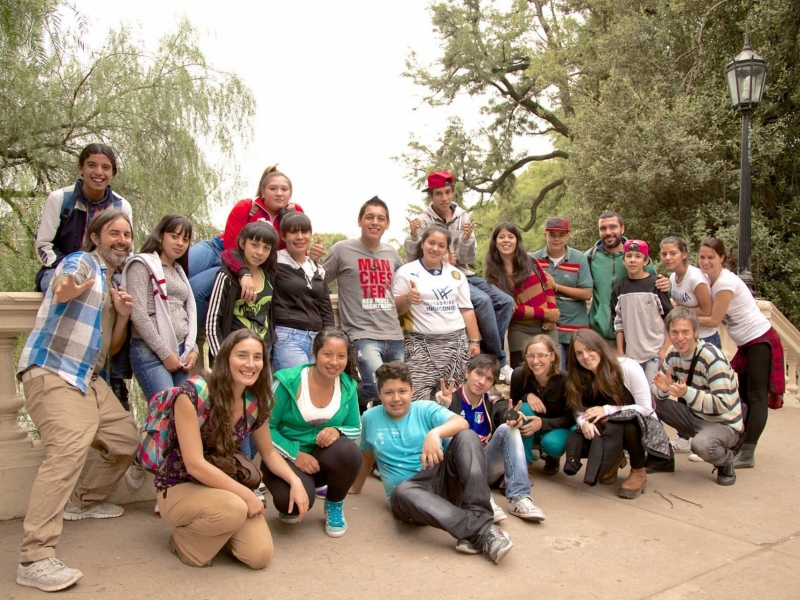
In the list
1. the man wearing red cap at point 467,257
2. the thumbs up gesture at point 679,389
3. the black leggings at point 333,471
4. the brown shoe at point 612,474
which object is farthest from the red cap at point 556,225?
the black leggings at point 333,471

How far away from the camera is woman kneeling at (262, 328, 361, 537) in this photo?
3656 mm

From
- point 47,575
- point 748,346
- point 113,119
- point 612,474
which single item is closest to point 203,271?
point 47,575

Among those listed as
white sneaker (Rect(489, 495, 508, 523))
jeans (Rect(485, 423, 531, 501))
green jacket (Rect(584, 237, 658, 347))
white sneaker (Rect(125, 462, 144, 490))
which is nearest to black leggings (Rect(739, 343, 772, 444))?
green jacket (Rect(584, 237, 658, 347))

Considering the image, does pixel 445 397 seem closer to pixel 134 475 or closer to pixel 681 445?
pixel 134 475

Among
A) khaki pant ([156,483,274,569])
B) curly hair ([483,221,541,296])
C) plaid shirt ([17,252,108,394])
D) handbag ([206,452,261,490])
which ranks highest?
curly hair ([483,221,541,296])

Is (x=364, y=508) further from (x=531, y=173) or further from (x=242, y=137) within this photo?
(x=531, y=173)

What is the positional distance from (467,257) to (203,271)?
6.94ft

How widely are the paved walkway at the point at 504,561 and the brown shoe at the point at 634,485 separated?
59 millimetres

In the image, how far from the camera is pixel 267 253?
162 inches

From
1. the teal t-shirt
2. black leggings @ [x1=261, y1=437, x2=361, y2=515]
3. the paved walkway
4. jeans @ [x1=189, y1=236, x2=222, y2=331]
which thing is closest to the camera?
the paved walkway

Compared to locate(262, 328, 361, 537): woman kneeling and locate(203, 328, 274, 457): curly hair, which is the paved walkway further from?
locate(203, 328, 274, 457): curly hair

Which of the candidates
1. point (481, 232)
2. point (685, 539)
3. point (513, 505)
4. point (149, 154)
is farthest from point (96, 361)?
point (481, 232)

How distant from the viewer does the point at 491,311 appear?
511 centimetres

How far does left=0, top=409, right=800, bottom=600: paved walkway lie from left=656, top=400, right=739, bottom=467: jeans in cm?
33
